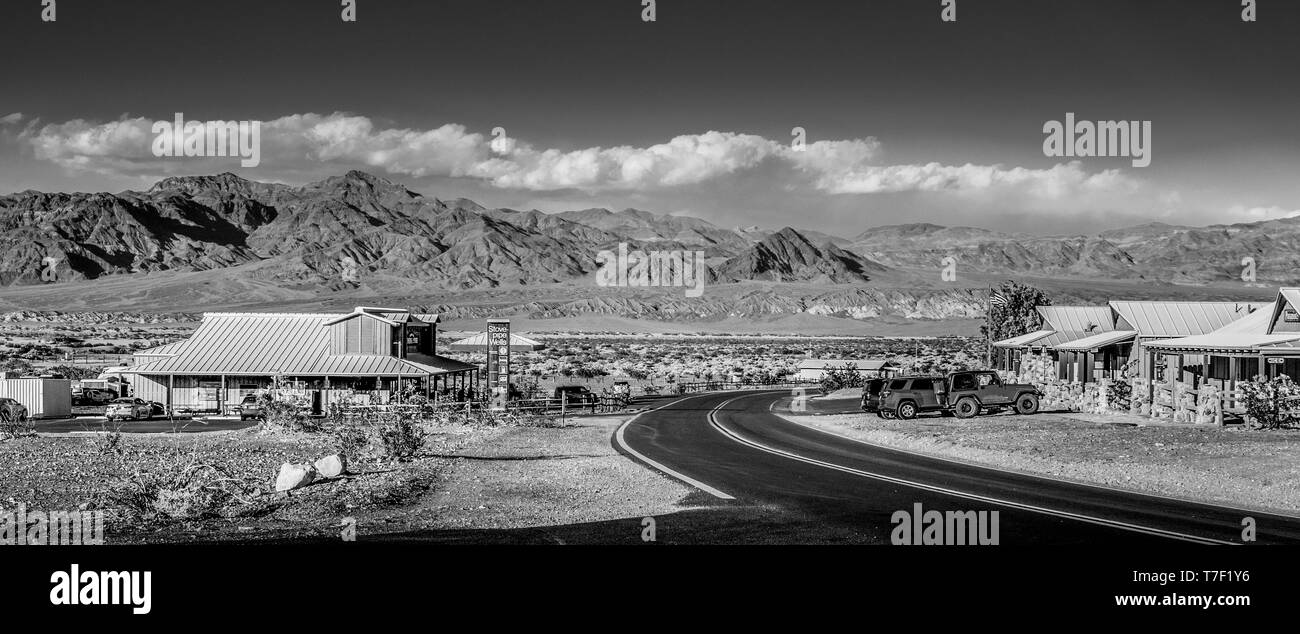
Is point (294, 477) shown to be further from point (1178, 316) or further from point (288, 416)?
point (1178, 316)

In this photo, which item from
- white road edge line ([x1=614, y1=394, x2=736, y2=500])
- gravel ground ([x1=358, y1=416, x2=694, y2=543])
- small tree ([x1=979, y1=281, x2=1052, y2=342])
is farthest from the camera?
small tree ([x1=979, y1=281, x2=1052, y2=342])

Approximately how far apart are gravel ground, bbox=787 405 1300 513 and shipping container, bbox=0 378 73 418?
3091cm

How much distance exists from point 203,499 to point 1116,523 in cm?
1325

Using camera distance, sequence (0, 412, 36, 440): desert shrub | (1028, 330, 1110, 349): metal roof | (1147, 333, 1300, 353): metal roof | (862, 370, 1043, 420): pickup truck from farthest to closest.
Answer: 1. (1028, 330, 1110, 349): metal roof
2. (862, 370, 1043, 420): pickup truck
3. (1147, 333, 1300, 353): metal roof
4. (0, 412, 36, 440): desert shrub

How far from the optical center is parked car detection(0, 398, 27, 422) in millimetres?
33444

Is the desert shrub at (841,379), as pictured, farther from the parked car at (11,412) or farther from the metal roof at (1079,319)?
the parked car at (11,412)

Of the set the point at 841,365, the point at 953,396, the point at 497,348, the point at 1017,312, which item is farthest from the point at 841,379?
the point at 953,396

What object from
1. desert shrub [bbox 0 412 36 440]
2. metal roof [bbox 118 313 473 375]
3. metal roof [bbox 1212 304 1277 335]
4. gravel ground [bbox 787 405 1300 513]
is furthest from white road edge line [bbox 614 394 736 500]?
metal roof [bbox 1212 304 1277 335]

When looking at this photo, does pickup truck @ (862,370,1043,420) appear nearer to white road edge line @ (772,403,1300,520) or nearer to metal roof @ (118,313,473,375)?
white road edge line @ (772,403,1300,520)

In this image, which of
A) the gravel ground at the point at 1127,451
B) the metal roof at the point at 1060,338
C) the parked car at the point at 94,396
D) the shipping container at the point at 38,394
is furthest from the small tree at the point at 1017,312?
the shipping container at the point at 38,394

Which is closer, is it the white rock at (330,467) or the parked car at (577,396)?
the white rock at (330,467)

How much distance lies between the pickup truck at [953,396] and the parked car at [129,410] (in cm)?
2779

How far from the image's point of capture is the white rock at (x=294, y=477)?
61.7 feet
